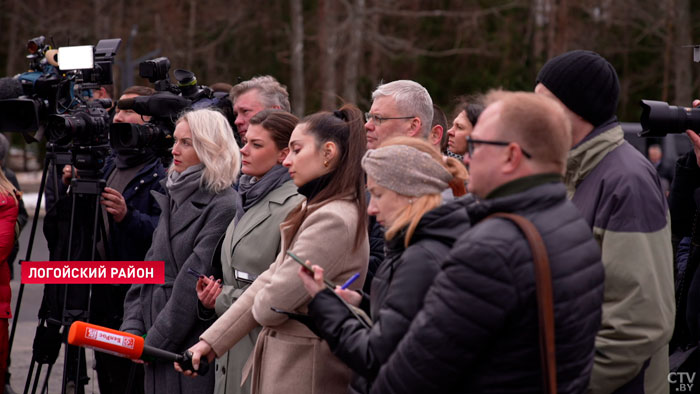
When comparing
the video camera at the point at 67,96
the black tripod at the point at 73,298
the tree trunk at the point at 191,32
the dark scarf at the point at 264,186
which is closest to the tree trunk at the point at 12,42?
the tree trunk at the point at 191,32

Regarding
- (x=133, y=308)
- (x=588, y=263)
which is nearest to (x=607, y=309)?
(x=588, y=263)

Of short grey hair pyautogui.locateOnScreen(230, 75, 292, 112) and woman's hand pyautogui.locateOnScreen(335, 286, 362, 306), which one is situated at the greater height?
woman's hand pyautogui.locateOnScreen(335, 286, 362, 306)

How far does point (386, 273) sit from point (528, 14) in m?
24.1

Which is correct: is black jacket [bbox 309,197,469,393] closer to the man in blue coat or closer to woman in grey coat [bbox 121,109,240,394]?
woman in grey coat [bbox 121,109,240,394]

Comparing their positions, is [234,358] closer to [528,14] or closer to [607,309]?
[607,309]

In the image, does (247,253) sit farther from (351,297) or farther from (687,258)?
(687,258)

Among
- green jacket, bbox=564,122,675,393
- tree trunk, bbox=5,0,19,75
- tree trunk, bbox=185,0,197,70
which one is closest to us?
green jacket, bbox=564,122,675,393

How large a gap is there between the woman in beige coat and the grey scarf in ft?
3.02

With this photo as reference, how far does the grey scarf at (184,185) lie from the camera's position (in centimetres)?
448

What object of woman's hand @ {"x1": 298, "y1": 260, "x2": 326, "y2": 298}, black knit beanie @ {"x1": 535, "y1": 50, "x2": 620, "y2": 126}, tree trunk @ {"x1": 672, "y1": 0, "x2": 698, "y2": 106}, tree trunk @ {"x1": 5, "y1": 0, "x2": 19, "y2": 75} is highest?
black knit beanie @ {"x1": 535, "y1": 50, "x2": 620, "y2": 126}

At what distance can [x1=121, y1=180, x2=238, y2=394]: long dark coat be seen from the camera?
4250 mm

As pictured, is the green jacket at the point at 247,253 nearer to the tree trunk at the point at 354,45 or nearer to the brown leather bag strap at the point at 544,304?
the brown leather bag strap at the point at 544,304

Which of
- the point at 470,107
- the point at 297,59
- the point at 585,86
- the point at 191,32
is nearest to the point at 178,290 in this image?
the point at 470,107
